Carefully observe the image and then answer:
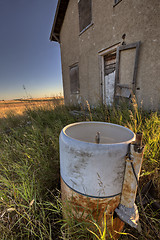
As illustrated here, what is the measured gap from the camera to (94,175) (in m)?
0.81

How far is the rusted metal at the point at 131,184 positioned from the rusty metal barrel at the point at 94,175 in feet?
0.11

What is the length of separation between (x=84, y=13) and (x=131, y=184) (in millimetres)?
6472

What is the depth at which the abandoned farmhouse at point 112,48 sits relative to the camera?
2.86m

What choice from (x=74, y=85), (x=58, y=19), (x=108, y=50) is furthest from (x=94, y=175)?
(x=58, y=19)

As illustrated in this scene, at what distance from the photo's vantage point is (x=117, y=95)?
13.0 feet

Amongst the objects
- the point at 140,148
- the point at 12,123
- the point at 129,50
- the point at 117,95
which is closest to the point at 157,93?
the point at 117,95

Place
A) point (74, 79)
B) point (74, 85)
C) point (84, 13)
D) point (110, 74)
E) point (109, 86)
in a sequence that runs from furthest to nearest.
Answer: point (74, 85)
point (74, 79)
point (84, 13)
point (109, 86)
point (110, 74)

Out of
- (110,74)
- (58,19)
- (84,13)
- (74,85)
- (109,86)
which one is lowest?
→ (109,86)

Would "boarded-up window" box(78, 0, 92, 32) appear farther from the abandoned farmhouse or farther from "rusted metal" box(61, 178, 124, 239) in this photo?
"rusted metal" box(61, 178, 124, 239)

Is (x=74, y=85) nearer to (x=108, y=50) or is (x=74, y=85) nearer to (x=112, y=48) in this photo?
(x=108, y=50)

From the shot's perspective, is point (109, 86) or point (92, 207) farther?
point (109, 86)

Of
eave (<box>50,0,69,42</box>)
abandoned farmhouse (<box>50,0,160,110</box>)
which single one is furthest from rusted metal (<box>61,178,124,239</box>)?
eave (<box>50,0,69,42</box>)

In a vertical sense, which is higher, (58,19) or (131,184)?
(58,19)

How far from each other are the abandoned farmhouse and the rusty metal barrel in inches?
57.1
